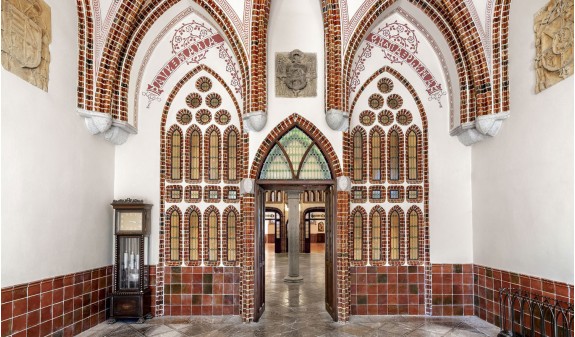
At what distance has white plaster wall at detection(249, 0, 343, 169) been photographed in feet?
26.6

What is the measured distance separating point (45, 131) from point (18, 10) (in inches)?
63.9

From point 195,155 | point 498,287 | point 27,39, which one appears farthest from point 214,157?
point 498,287

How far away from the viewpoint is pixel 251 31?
786 cm

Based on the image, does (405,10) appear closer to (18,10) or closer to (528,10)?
(528,10)

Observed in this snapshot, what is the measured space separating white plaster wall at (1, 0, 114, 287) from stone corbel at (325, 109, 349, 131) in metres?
4.22

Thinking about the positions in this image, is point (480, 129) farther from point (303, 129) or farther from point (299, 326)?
point (299, 326)

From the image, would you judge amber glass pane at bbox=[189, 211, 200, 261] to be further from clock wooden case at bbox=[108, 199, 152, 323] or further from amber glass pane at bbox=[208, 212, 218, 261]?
clock wooden case at bbox=[108, 199, 152, 323]

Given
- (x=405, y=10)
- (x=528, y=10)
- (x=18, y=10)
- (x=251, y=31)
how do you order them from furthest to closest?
(x=405, y=10) → (x=251, y=31) → (x=528, y=10) → (x=18, y=10)

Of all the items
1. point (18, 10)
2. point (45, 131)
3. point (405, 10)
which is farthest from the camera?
point (405, 10)

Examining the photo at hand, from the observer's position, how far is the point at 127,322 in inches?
310

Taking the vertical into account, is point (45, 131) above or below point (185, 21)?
below

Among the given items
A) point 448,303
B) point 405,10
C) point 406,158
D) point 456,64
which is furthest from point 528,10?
point 448,303

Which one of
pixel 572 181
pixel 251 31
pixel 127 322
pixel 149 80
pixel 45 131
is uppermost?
pixel 251 31

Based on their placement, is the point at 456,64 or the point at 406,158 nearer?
the point at 456,64
